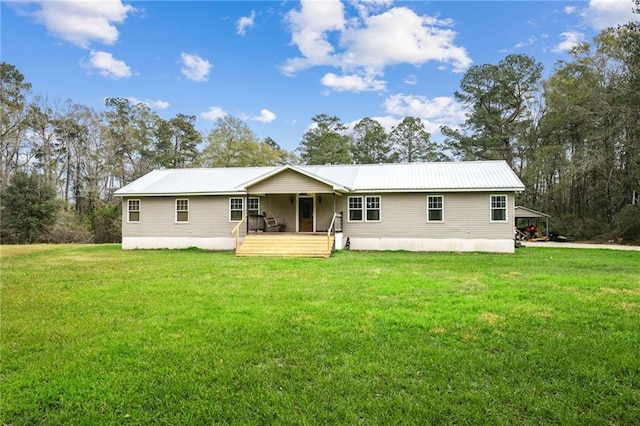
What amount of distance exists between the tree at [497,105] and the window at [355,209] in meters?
21.2

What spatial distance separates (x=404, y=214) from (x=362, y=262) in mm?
5427

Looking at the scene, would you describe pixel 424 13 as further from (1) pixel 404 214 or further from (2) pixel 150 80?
(2) pixel 150 80

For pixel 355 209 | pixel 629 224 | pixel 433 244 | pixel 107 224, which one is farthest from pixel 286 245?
pixel 107 224

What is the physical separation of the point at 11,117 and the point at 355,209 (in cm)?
2888

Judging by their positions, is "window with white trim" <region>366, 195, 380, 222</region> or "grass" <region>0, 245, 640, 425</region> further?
"window with white trim" <region>366, 195, 380, 222</region>

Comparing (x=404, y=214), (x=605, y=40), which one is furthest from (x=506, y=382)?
(x=605, y=40)

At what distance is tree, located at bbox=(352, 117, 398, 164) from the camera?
128 feet

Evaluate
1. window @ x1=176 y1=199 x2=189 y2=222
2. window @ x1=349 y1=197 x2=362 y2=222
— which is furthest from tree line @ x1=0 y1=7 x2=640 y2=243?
window @ x1=176 y1=199 x2=189 y2=222

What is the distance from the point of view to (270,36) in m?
17.7

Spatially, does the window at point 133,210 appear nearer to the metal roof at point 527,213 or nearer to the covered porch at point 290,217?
the covered porch at point 290,217

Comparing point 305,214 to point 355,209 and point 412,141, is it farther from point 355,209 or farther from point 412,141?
point 412,141

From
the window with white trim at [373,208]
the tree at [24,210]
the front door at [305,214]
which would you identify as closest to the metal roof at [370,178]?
the window with white trim at [373,208]

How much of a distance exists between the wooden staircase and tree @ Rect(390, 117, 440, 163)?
25990 millimetres

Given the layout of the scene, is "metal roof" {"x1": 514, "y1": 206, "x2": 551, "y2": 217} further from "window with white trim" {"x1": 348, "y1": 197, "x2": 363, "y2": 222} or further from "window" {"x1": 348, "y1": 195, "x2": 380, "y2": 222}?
"window with white trim" {"x1": 348, "y1": 197, "x2": 363, "y2": 222}
